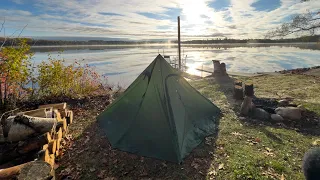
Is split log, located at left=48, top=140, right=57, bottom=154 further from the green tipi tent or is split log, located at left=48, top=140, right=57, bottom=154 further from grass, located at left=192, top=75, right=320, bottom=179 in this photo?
grass, located at left=192, top=75, right=320, bottom=179

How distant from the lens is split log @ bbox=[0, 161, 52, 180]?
322 cm

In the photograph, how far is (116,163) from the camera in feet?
15.3

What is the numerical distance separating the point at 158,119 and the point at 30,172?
290 centimetres

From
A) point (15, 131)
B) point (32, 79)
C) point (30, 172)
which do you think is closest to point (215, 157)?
point (30, 172)

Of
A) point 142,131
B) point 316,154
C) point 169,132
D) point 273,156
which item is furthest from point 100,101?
point 316,154

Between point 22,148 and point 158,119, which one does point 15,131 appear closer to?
point 22,148

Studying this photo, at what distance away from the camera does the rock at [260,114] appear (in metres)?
7.02

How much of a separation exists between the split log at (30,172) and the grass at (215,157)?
945 mm

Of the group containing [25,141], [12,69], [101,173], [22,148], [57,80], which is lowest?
[101,173]

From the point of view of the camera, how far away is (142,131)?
5.28m

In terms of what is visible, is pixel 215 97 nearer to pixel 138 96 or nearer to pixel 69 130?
pixel 138 96

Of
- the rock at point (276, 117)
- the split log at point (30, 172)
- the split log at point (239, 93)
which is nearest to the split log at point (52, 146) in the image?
the split log at point (30, 172)

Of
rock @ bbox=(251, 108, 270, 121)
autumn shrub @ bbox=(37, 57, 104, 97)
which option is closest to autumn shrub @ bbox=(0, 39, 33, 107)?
autumn shrub @ bbox=(37, 57, 104, 97)

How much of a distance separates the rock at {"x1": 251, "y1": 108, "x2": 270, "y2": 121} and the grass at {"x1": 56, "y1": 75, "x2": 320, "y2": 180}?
37 centimetres
